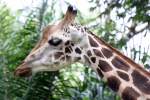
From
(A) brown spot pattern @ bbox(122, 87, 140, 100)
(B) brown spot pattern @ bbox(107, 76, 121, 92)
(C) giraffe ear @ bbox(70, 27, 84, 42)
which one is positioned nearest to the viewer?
(A) brown spot pattern @ bbox(122, 87, 140, 100)

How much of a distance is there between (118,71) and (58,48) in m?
0.56

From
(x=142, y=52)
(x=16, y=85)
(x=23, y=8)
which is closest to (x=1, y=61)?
(x=16, y=85)

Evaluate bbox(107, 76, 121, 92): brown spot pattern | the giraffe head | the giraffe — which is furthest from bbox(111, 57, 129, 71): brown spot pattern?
the giraffe head

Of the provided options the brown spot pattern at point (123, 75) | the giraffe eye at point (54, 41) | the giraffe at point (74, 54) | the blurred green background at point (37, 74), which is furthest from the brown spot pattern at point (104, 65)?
the blurred green background at point (37, 74)

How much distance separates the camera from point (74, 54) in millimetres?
4398

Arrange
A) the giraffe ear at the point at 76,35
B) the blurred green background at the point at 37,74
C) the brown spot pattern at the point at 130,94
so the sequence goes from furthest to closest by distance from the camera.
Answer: the blurred green background at the point at 37,74
the giraffe ear at the point at 76,35
the brown spot pattern at the point at 130,94

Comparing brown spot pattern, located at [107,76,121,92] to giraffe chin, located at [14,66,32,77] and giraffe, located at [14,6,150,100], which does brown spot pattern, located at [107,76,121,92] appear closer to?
giraffe, located at [14,6,150,100]

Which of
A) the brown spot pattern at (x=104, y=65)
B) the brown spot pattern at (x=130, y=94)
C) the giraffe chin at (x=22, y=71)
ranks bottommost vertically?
the brown spot pattern at (x=130, y=94)

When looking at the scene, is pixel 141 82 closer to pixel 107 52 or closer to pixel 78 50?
pixel 107 52

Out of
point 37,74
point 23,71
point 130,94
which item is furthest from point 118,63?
point 37,74

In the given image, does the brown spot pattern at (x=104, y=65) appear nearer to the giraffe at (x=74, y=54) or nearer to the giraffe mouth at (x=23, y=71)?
the giraffe at (x=74, y=54)

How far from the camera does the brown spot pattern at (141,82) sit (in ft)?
13.5

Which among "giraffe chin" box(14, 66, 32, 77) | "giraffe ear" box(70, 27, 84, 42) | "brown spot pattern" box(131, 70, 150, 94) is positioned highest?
"giraffe ear" box(70, 27, 84, 42)

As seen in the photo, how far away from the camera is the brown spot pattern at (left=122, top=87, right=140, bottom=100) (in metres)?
4.11
